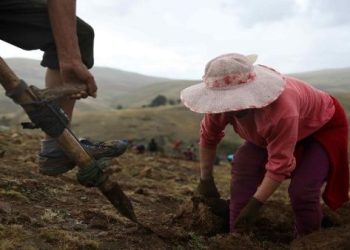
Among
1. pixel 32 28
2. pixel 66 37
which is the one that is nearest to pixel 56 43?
pixel 66 37

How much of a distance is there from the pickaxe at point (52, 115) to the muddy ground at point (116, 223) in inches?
18.4

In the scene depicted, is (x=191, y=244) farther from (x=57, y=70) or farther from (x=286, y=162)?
(x=57, y=70)

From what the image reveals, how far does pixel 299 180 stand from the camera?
3.56 meters

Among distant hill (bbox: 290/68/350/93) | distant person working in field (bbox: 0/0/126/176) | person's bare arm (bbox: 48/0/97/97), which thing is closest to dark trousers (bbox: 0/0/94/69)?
distant person working in field (bbox: 0/0/126/176)

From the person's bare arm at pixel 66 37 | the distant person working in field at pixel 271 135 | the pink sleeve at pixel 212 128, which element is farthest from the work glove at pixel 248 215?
the person's bare arm at pixel 66 37

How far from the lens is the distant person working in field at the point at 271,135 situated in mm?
3182

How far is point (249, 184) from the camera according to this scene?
3908 mm

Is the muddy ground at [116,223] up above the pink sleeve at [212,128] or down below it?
below

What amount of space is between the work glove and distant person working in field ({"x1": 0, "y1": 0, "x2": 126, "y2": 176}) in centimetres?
86

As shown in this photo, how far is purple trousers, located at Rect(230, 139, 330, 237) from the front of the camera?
11.6 feet

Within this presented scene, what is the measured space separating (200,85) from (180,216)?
1138 mm

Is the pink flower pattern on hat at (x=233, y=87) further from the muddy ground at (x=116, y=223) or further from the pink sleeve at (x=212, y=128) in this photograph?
the muddy ground at (x=116, y=223)

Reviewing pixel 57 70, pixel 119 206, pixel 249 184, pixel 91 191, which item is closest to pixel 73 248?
pixel 119 206

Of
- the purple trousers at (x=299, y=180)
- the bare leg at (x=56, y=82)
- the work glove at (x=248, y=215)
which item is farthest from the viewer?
the purple trousers at (x=299, y=180)
